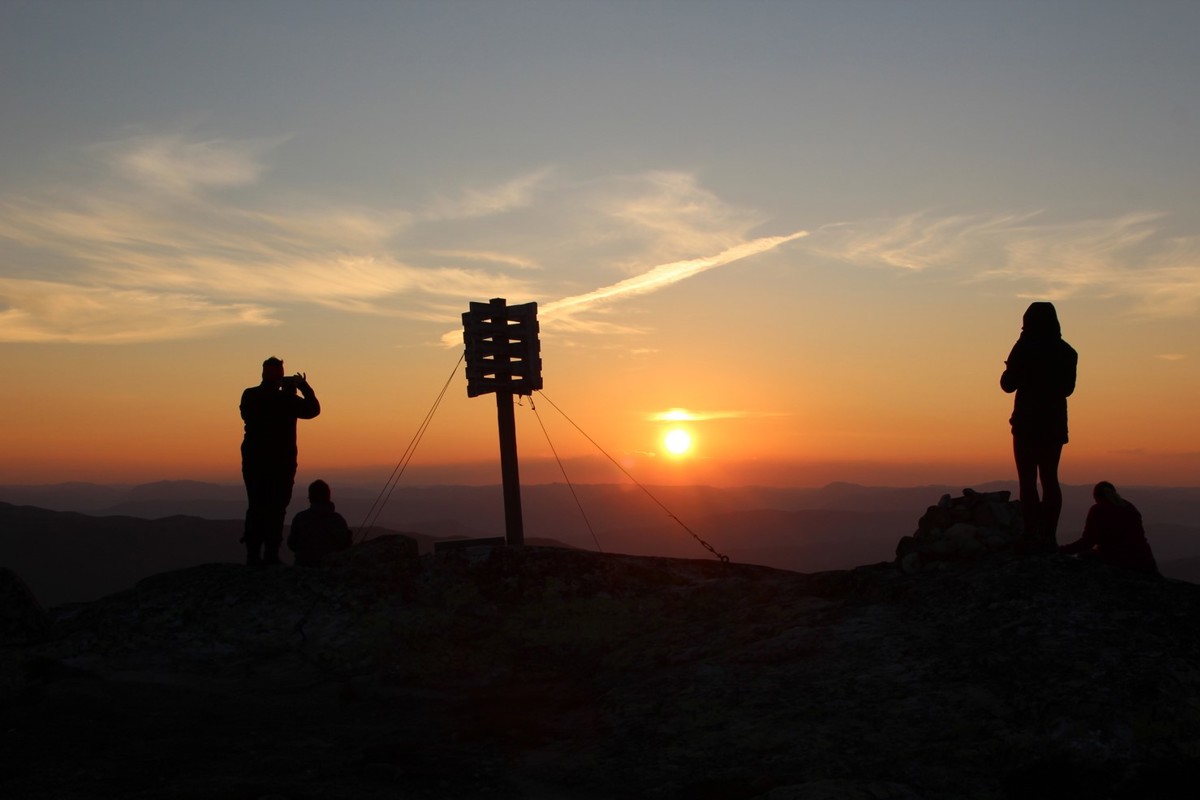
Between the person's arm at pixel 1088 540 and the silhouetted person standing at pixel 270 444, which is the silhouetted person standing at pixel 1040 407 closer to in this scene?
the person's arm at pixel 1088 540

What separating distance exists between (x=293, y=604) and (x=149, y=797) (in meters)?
4.60

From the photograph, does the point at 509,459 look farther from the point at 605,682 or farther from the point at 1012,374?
the point at 1012,374

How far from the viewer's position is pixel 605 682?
855 cm

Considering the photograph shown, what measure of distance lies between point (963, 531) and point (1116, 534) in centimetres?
138

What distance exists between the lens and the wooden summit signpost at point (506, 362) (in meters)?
17.2

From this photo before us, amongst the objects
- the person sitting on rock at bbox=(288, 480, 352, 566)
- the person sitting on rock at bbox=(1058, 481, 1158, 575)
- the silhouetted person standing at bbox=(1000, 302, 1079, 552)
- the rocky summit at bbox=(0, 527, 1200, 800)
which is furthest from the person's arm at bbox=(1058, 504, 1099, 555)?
the person sitting on rock at bbox=(288, 480, 352, 566)

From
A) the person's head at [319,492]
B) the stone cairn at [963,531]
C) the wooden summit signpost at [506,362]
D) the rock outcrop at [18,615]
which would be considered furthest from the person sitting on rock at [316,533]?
the stone cairn at [963,531]

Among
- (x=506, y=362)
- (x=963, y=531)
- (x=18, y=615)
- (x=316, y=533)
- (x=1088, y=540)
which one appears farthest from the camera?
(x=506, y=362)

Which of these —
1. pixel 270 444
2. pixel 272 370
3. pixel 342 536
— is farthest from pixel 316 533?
pixel 272 370

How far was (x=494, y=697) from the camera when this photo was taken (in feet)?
28.0

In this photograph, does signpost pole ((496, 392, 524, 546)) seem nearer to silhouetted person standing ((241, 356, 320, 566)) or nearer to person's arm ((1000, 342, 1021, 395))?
silhouetted person standing ((241, 356, 320, 566))

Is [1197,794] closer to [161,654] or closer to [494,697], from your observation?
[494,697]

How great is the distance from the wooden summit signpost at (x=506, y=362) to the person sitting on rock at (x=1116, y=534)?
34.2 ft

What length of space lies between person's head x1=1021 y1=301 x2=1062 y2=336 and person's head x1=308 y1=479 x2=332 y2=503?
27.9ft
